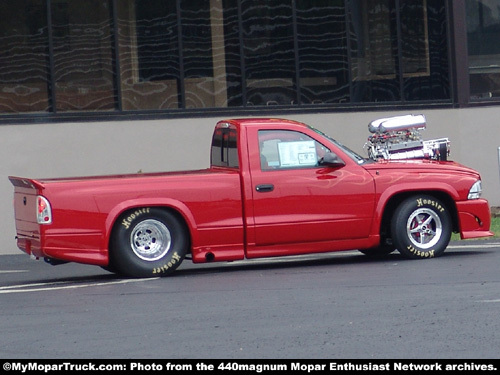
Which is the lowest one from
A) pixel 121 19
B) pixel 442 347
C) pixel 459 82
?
pixel 442 347

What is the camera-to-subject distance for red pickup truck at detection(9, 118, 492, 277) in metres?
11.8

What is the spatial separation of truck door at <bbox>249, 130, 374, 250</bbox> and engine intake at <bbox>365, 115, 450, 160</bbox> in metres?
1.48

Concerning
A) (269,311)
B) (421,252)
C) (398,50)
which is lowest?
(269,311)

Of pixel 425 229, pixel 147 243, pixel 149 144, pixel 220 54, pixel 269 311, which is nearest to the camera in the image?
pixel 269 311

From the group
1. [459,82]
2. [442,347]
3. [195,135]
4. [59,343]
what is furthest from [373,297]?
[459,82]

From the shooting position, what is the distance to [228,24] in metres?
18.6

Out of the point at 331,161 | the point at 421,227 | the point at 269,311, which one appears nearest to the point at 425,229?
the point at 421,227

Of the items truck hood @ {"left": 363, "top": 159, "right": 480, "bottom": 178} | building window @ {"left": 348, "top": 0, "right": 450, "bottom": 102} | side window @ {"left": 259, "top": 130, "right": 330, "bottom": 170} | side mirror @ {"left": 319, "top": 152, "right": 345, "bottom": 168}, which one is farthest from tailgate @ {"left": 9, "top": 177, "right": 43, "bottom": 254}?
building window @ {"left": 348, "top": 0, "right": 450, "bottom": 102}

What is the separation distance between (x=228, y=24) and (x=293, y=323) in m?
10.6

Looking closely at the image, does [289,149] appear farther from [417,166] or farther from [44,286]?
[44,286]

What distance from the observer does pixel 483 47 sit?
64.8ft

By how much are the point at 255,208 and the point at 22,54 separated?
7021mm

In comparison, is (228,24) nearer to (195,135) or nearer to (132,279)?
(195,135)

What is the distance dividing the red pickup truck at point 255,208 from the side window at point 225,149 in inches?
1.5
